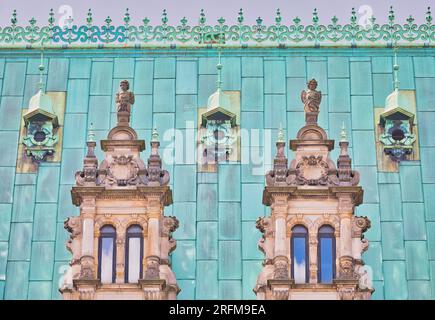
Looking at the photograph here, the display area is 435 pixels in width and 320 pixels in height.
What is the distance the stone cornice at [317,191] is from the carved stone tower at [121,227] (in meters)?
2.91

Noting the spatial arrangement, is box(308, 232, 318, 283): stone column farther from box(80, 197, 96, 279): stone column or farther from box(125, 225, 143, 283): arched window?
box(80, 197, 96, 279): stone column

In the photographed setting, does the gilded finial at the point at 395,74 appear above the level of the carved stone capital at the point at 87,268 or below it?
above

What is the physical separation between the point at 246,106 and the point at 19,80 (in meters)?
7.11

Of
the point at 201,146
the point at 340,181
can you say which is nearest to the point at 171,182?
the point at 201,146

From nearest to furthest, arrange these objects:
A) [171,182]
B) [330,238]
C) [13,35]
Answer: [330,238]
[171,182]
[13,35]

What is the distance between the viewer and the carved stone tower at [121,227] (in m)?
53.8

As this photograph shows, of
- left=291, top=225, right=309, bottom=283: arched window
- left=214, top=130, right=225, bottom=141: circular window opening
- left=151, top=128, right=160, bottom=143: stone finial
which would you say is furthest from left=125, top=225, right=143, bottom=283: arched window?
left=214, top=130, right=225, bottom=141: circular window opening

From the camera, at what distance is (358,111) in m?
61.4

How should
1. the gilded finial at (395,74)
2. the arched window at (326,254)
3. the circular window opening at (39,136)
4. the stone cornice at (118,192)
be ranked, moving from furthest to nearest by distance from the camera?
the gilded finial at (395,74)
the circular window opening at (39,136)
the stone cornice at (118,192)
the arched window at (326,254)

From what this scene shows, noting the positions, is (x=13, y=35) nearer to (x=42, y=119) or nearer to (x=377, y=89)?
(x=42, y=119)

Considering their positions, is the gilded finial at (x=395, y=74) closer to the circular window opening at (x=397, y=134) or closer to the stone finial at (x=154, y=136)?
the circular window opening at (x=397, y=134)

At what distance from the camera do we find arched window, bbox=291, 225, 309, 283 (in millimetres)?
54312

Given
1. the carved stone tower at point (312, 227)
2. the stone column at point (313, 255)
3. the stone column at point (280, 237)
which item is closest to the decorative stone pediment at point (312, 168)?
the carved stone tower at point (312, 227)

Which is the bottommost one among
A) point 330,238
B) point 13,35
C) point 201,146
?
point 330,238
